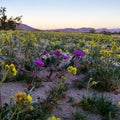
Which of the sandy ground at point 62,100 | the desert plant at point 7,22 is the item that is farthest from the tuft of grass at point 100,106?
the desert plant at point 7,22

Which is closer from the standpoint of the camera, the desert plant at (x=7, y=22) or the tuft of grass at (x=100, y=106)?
the tuft of grass at (x=100, y=106)

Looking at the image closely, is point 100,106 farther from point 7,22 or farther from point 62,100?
point 7,22

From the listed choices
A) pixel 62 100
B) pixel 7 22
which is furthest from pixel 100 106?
pixel 7 22

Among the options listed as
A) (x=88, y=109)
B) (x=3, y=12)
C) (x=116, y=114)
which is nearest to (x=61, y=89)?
(x=88, y=109)

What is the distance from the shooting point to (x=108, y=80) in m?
4.20

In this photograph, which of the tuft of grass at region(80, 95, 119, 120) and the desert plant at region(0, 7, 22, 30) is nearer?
the tuft of grass at region(80, 95, 119, 120)

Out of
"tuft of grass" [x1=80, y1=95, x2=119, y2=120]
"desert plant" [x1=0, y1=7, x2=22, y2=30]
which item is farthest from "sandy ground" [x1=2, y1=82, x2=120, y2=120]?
"desert plant" [x1=0, y1=7, x2=22, y2=30]

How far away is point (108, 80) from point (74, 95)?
0.56 metres

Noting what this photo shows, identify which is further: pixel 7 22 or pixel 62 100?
pixel 7 22

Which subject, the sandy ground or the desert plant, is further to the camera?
the desert plant

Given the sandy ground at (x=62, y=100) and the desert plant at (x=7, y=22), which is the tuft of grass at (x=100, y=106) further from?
the desert plant at (x=7, y=22)

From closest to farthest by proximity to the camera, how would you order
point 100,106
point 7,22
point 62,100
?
point 100,106 < point 62,100 < point 7,22

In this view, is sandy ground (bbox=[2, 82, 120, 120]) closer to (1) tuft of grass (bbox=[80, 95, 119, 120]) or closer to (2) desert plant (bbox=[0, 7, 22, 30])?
(1) tuft of grass (bbox=[80, 95, 119, 120])

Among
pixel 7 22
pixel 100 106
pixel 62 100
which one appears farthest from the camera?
pixel 7 22
